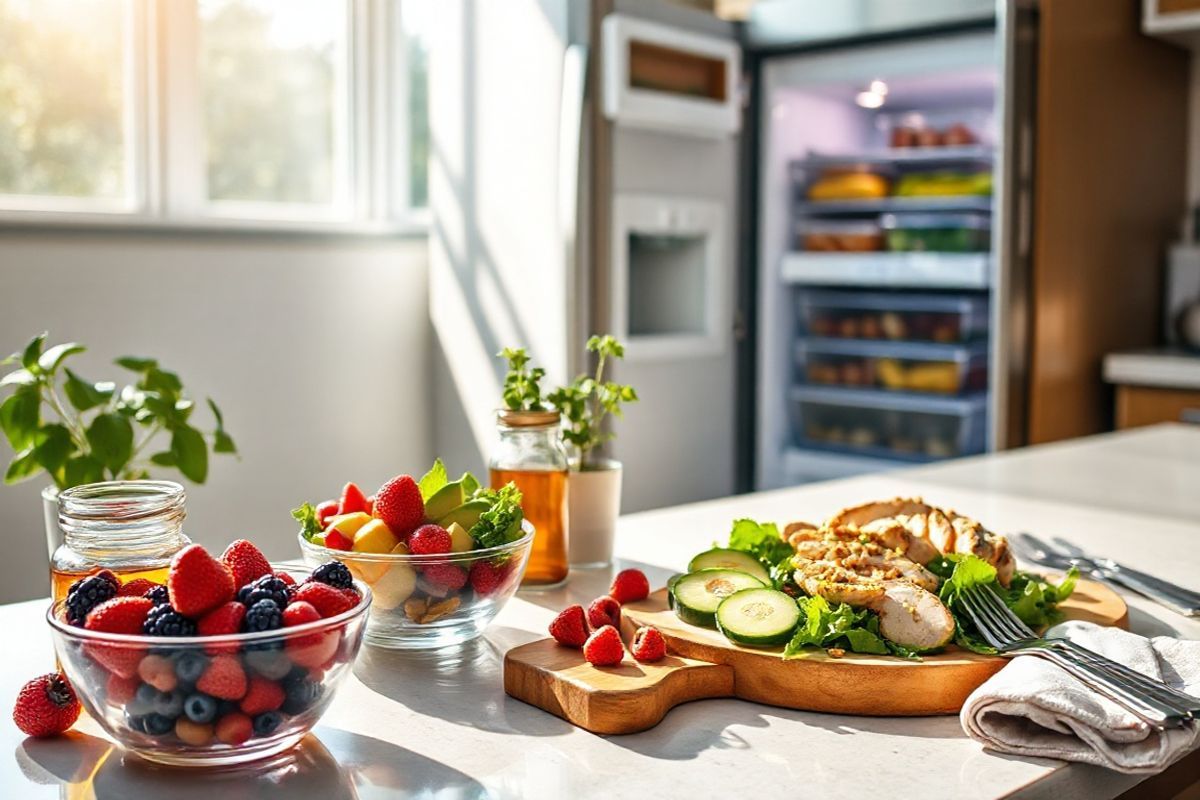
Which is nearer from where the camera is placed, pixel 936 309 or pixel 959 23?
pixel 959 23

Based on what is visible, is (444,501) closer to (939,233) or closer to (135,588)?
(135,588)

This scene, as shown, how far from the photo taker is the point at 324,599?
Answer: 2.68 ft

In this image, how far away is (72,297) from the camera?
2848 millimetres

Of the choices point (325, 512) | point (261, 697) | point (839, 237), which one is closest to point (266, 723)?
point (261, 697)

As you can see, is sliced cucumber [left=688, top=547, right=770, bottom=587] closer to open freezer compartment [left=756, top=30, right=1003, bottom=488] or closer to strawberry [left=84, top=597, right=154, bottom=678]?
strawberry [left=84, top=597, right=154, bottom=678]

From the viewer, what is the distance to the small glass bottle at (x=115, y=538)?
0.93m

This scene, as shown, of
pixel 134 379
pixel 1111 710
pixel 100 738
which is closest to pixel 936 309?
pixel 134 379

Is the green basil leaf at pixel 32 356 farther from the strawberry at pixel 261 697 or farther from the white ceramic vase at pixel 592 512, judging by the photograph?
the strawberry at pixel 261 697

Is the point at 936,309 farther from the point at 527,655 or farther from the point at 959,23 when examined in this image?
the point at 527,655

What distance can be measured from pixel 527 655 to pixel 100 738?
31 cm

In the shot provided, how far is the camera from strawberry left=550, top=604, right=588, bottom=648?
3.25ft

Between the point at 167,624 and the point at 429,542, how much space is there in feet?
0.87

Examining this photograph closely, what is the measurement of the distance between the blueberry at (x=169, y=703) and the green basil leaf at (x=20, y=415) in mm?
1232

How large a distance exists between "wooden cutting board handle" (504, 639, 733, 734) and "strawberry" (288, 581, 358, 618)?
0.57ft
